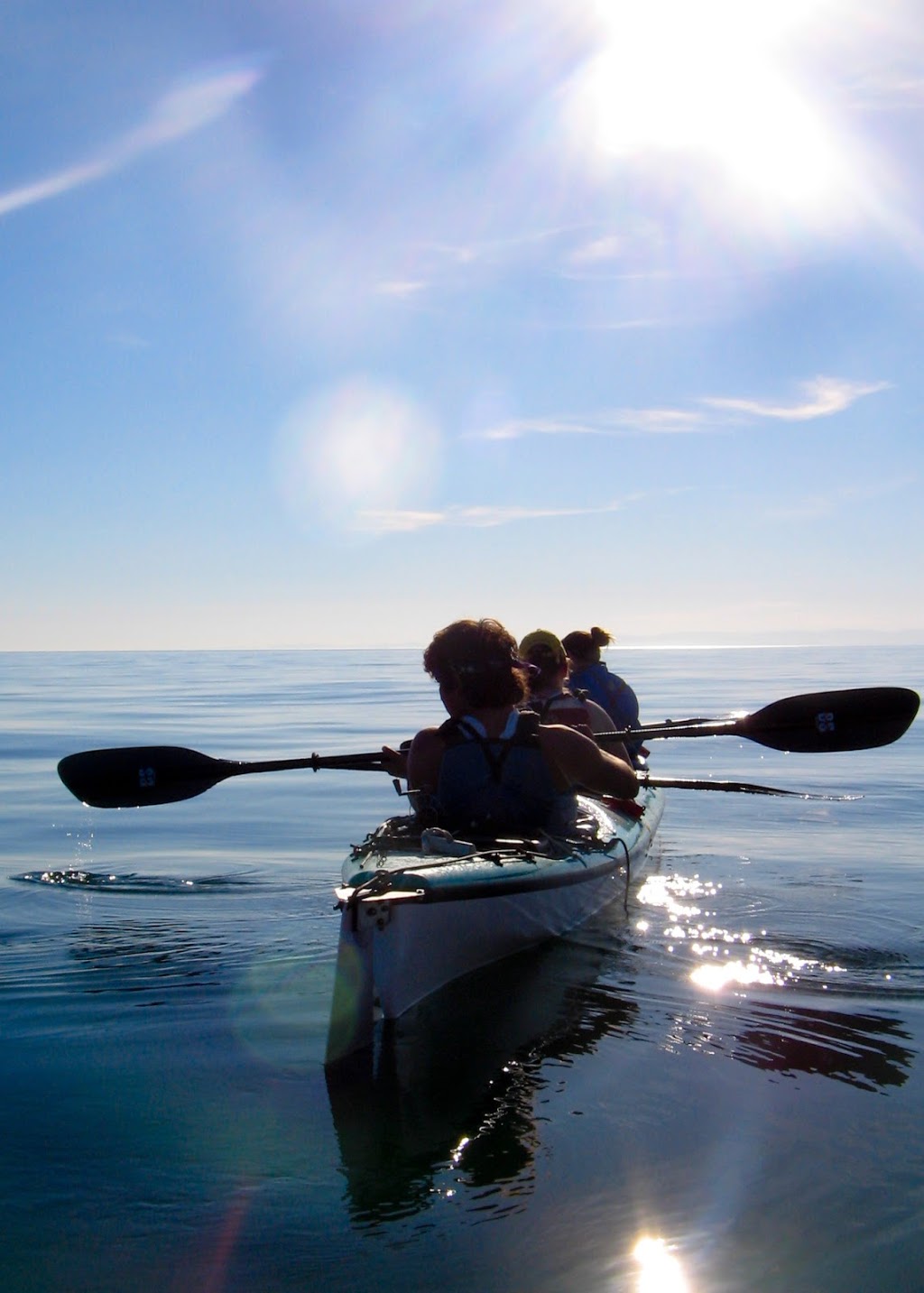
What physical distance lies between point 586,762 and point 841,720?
268 cm

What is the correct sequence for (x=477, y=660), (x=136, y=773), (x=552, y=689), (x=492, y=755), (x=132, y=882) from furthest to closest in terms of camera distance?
(x=132, y=882)
(x=552, y=689)
(x=136, y=773)
(x=492, y=755)
(x=477, y=660)

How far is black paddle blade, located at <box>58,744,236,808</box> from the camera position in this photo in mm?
7883

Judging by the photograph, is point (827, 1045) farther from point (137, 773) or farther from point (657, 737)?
point (137, 773)

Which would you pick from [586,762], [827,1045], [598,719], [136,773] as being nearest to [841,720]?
[598,719]

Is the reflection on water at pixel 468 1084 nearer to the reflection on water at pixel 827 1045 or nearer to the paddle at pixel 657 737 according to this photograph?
the reflection on water at pixel 827 1045

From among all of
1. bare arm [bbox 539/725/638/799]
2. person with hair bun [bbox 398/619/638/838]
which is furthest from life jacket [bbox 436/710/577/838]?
bare arm [bbox 539/725/638/799]

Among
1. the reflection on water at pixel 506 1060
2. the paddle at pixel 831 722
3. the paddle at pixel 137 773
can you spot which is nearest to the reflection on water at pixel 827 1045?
the reflection on water at pixel 506 1060

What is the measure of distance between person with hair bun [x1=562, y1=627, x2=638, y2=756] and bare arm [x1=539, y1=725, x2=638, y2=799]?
15.0ft

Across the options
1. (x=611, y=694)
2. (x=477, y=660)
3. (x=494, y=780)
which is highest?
(x=477, y=660)

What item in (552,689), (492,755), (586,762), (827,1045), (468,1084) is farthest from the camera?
(552,689)

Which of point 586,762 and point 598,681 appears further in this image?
point 598,681

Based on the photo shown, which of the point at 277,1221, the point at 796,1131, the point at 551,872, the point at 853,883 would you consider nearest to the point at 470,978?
the point at 551,872

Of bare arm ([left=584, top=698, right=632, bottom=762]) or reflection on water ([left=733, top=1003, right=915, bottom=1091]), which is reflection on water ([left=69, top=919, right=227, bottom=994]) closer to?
reflection on water ([left=733, top=1003, right=915, bottom=1091])

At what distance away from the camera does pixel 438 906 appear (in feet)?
16.7
